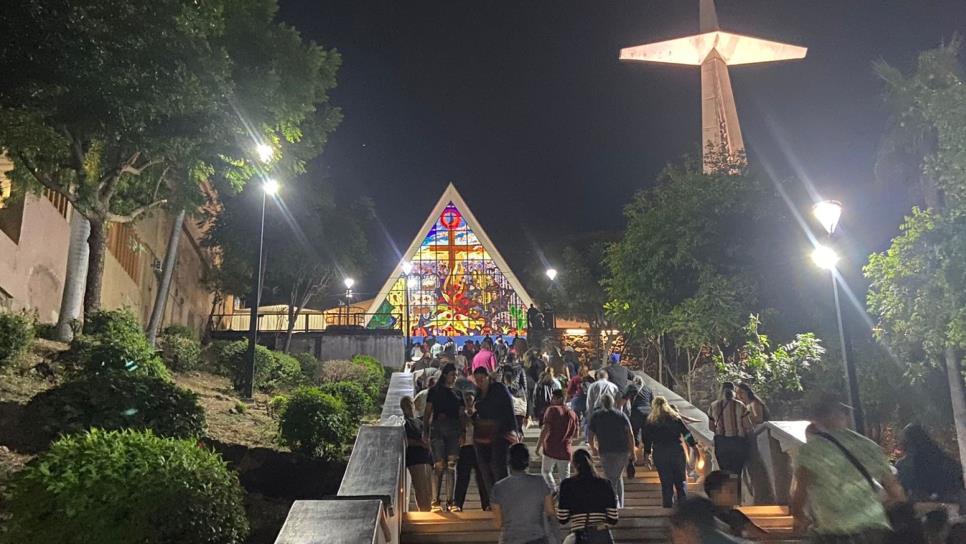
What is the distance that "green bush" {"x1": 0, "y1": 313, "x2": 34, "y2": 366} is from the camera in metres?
9.06

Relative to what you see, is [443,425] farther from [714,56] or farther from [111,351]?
[714,56]

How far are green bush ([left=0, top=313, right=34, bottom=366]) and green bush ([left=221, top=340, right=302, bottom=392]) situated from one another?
203 inches

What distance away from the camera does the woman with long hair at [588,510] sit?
13.8ft

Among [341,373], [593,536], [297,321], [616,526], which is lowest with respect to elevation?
[616,526]

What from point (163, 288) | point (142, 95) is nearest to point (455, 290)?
point (163, 288)

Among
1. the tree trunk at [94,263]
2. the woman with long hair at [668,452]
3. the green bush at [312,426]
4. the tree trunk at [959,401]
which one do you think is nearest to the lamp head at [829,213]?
the tree trunk at [959,401]

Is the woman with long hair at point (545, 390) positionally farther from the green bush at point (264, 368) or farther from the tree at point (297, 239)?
the tree at point (297, 239)

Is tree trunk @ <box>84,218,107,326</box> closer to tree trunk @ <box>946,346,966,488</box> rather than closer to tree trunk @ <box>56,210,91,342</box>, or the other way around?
tree trunk @ <box>56,210,91,342</box>

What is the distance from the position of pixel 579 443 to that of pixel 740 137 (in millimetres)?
26006

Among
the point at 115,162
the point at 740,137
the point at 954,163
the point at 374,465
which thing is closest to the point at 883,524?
the point at 374,465

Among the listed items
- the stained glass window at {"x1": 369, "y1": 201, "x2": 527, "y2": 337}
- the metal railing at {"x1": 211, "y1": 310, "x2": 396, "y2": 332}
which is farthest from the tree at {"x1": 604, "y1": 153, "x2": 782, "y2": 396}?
the stained glass window at {"x1": 369, "y1": 201, "x2": 527, "y2": 337}

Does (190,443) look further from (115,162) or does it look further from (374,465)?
(115,162)

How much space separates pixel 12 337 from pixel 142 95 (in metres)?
3.69

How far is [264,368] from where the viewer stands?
618 inches
